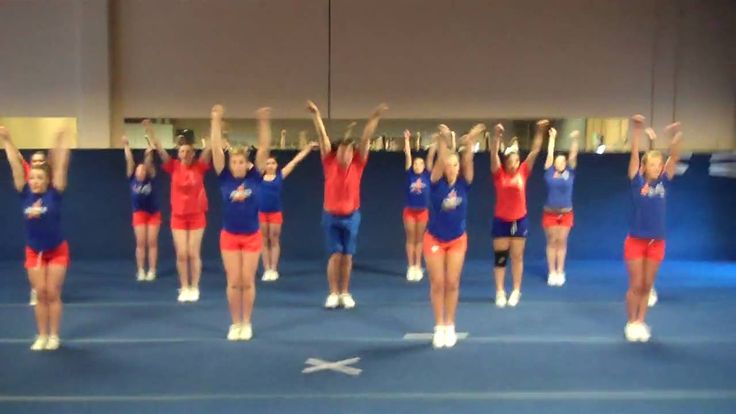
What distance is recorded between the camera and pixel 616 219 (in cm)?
1151

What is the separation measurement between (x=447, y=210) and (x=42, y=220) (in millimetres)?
3268

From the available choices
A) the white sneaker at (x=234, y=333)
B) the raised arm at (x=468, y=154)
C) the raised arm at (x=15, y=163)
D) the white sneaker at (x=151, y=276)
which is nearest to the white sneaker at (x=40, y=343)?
the raised arm at (x=15, y=163)

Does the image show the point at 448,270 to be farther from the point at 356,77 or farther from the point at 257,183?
the point at 356,77

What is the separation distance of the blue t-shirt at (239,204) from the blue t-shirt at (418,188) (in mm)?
3279

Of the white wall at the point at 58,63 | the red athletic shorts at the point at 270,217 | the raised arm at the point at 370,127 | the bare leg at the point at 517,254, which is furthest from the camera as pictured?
the white wall at the point at 58,63

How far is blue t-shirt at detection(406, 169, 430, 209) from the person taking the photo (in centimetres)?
916

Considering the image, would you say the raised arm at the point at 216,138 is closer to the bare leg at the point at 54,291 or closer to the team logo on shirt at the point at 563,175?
the bare leg at the point at 54,291

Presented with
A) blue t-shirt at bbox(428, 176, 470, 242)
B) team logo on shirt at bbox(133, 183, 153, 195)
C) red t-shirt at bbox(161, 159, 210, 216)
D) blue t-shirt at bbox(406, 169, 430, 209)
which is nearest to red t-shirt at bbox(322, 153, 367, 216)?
red t-shirt at bbox(161, 159, 210, 216)

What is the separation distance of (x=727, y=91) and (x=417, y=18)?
16.9 feet

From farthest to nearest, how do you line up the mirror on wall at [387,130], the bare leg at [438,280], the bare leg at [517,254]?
the mirror on wall at [387,130] → the bare leg at [517,254] → the bare leg at [438,280]

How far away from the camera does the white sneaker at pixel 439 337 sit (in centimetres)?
624

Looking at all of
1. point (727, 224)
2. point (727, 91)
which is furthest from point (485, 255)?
point (727, 91)

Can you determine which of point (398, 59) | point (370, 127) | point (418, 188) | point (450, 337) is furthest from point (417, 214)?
point (398, 59)

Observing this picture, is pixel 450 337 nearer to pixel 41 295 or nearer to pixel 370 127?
pixel 370 127
